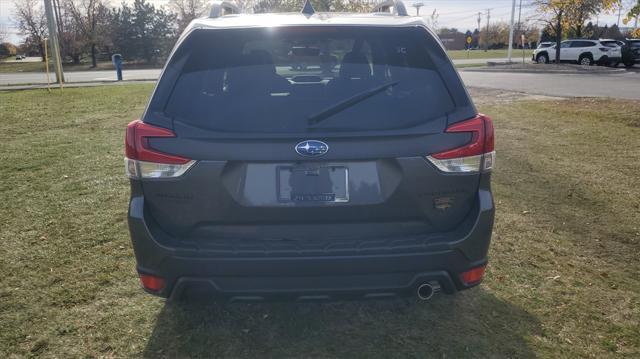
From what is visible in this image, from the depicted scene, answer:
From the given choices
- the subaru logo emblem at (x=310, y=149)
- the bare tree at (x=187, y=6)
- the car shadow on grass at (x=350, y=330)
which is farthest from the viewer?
the bare tree at (x=187, y=6)

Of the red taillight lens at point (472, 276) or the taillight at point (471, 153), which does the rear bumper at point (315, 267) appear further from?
the taillight at point (471, 153)

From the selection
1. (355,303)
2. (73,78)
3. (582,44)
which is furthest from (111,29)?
(355,303)

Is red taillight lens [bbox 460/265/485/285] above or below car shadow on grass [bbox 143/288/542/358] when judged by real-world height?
above

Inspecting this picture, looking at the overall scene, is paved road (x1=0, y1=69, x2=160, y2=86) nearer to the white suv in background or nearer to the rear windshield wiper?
the rear windshield wiper

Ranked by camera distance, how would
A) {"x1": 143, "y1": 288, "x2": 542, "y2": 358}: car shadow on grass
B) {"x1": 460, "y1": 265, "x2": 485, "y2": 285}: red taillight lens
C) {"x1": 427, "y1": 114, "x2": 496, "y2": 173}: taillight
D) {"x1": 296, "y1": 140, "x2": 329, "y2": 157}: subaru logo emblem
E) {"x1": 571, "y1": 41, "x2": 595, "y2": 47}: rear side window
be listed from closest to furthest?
{"x1": 296, "y1": 140, "x2": 329, "y2": 157}: subaru logo emblem, {"x1": 427, "y1": 114, "x2": 496, "y2": 173}: taillight, {"x1": 460, "y1": 265, "x2": 485, "y2": 285}: red taillight lens, {"x1": 143, "y1": 288, "x2": 542, "y2": 358}: car shadow on grass, {"x1": 571, "y1": 41, "x2": 595, "y2": 47}: rear side window

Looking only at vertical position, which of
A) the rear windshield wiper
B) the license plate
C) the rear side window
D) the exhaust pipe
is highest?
the rear side window

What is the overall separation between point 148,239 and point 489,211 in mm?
1695

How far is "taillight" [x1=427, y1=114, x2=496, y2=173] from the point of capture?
2.41 meters

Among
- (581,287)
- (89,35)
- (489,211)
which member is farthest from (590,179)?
(89,35)

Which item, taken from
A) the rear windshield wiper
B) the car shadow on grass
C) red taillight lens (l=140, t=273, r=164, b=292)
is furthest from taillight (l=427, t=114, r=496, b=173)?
red taillight lens (l=140, t=273, r=164, b=292)

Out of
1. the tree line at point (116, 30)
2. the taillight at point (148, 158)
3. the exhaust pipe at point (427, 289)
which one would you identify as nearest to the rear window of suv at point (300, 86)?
the taillight at point (148, 158)

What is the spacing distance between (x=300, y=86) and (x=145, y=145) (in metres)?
0.83

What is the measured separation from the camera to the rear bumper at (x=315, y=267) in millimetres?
2361

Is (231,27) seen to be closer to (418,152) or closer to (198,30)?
(198,30)
